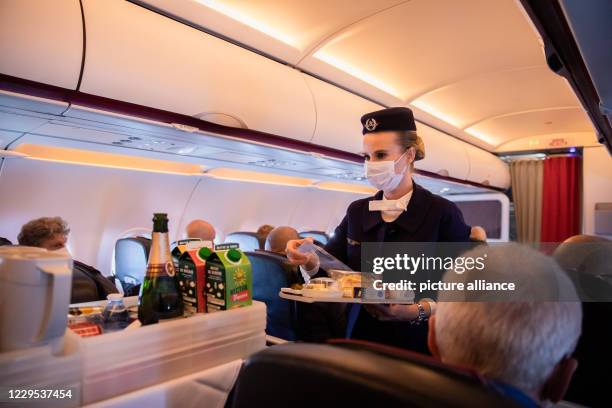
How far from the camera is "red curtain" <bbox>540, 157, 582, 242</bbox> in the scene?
24.5 feet

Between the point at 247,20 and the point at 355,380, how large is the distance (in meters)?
2.78

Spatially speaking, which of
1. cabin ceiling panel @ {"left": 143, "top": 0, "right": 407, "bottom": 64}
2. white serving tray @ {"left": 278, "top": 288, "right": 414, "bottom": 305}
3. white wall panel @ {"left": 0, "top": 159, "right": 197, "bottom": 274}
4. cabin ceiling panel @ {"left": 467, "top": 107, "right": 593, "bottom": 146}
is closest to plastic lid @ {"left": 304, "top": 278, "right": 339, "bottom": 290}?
white serving tray @ {"left": 278, "top": 288, "right": 414, "bottom": 305}

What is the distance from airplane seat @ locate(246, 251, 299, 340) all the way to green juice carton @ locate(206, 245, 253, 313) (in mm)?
1258

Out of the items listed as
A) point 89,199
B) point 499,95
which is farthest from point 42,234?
point 499,95

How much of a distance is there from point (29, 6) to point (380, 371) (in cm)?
204

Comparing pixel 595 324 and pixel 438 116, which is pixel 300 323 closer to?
pixel 595 324

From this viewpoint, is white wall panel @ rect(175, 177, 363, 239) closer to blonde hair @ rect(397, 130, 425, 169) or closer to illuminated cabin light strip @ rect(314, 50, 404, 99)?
illuminated cabin light strip @ rect(314, 50, 404, 99)

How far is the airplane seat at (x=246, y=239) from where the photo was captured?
226 inches

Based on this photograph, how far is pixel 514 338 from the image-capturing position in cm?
73

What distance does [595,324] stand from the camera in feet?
7.72

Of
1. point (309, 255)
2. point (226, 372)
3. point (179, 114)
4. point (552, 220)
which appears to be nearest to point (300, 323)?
point (309, 255)

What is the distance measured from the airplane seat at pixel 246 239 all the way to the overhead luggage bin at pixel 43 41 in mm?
3968

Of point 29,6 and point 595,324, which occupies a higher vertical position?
point 29,6

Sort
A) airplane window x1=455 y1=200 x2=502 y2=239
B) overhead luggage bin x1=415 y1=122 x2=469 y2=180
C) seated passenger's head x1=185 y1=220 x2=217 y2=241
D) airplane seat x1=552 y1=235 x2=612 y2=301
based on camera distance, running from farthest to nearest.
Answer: airplane window x1=455 y1=200 x2=502 y2=239, overhead luggage bin x1=415 y1=122 x2=469 y2=180, seated passenger's head x1=185 y1=220 x2=217 y2=241, airplane seat x1=552 y1=235 x2=612 y2=301
